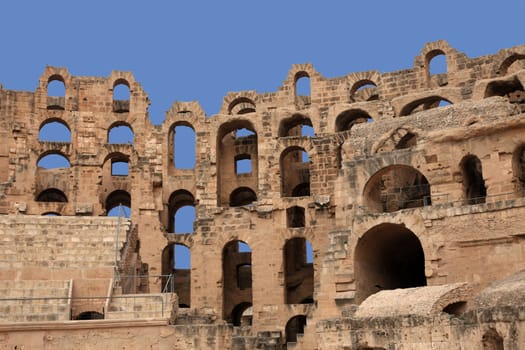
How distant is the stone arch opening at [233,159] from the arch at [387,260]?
34.4 ft

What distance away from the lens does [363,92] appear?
39.2 meters

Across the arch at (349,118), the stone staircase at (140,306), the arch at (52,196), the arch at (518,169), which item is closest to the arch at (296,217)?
the arch at (349,118)

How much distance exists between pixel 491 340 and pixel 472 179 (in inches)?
433

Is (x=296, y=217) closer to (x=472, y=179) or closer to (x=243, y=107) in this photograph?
(x=243, y=107)

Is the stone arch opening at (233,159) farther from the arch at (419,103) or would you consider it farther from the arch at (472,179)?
the arch at (472,179)

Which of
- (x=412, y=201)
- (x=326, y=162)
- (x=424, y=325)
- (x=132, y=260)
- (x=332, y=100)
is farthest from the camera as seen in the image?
(x=332, y=100)

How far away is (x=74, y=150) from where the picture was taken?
128 ft

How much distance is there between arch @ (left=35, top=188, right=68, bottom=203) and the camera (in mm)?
39013

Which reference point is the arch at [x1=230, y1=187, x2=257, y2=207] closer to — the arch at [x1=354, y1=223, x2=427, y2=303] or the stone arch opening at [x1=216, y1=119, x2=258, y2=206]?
the stone arch opening at [x1=216, y1=119, x2=258, y2=206]

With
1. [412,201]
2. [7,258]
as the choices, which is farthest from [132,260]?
[412,201]

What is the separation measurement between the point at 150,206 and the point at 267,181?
541cm

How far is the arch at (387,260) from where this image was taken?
25.5 m

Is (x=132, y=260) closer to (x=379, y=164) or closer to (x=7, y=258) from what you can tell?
(x=7, y=258)

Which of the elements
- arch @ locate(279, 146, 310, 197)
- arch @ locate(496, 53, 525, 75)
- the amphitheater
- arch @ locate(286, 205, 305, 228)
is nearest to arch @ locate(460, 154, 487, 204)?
the amphitheater
